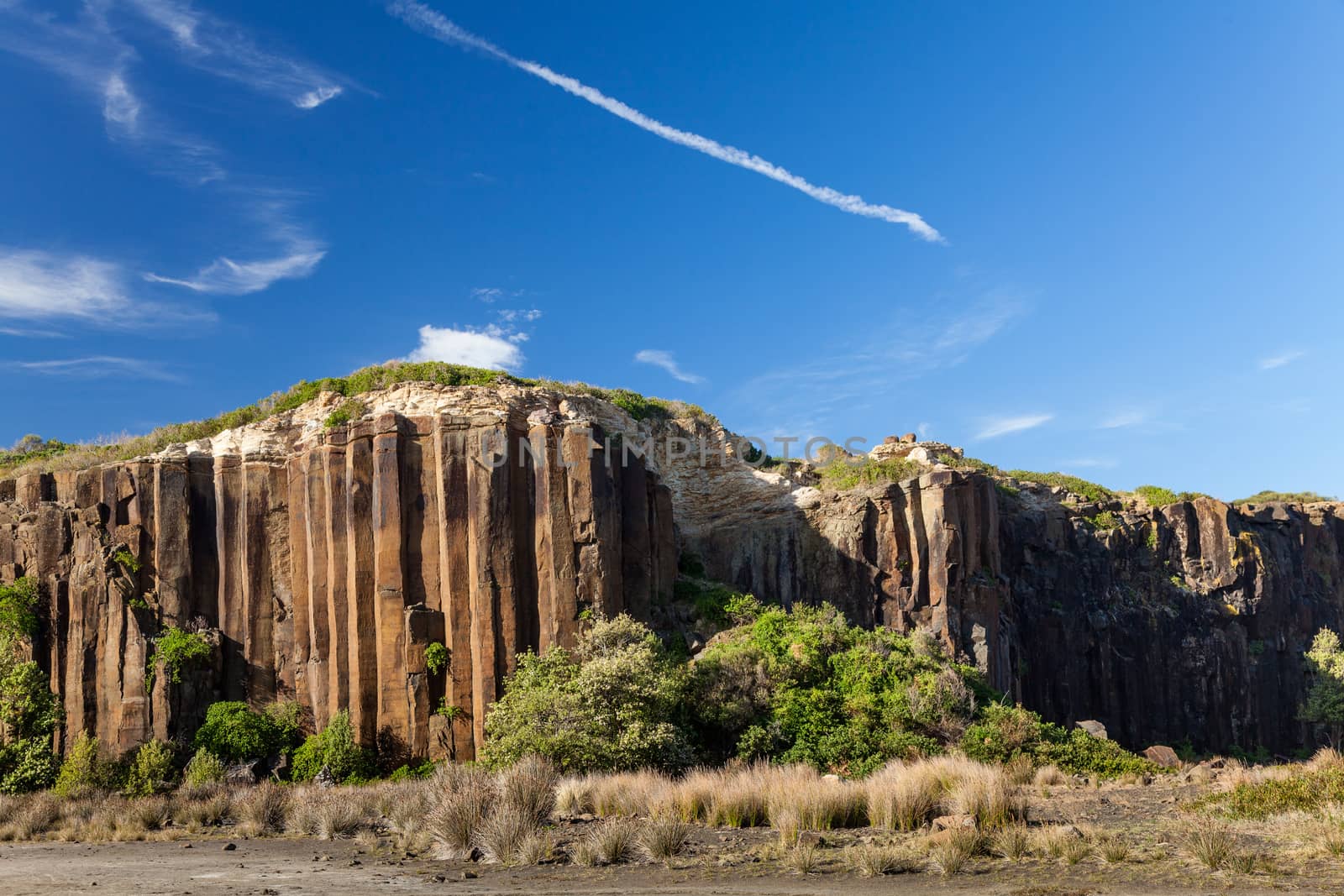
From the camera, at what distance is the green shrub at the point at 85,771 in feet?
96.6

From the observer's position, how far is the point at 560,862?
1683 cm

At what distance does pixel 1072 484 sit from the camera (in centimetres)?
6294

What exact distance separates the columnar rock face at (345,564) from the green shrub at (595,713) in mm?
1646

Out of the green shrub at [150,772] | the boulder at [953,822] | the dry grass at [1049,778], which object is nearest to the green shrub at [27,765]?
the green shrub at [150,772]

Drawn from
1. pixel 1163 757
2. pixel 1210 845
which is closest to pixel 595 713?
pixel 1210 845

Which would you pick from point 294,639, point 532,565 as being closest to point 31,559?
point 294,639

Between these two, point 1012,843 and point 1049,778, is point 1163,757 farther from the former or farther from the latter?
point 1012,843

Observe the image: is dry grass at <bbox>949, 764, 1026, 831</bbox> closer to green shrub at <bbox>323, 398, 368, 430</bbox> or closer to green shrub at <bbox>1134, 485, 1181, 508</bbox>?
green shrub at <bbox>323, 398, 368, 430</bbox>

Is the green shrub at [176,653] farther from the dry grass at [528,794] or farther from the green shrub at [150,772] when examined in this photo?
the dry grass at [528,794]

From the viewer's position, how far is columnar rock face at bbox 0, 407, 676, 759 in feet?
99.5

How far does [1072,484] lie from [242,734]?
49.1 m

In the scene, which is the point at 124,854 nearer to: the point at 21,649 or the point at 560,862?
the point at 560,862

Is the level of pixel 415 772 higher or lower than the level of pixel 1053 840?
lower

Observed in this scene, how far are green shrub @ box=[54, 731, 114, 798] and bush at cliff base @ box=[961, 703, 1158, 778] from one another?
23977mm
